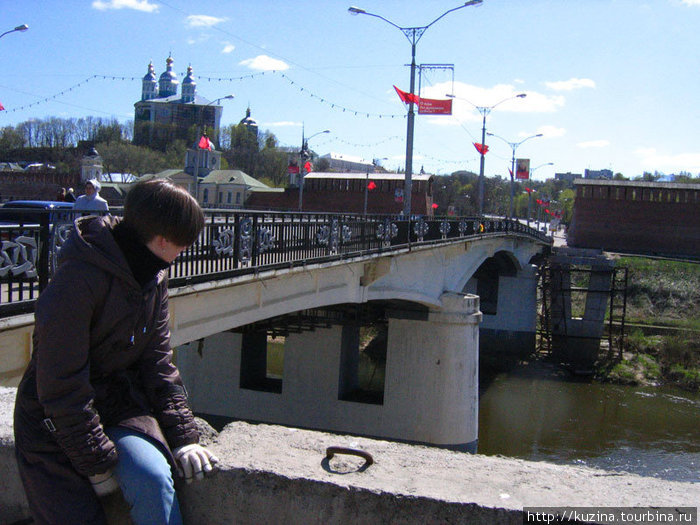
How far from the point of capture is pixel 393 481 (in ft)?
8.48

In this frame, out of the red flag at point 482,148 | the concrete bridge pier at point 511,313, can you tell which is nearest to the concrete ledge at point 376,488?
the red flag at point 482,148

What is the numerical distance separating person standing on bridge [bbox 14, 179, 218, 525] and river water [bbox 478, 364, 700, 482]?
20850 millimetres

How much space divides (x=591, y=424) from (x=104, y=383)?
89.9 ft

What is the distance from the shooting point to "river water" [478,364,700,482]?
2300 centimetres

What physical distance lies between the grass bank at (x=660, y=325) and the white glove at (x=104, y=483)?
35.4 m

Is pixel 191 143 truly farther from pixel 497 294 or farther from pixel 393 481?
pixel 393 481

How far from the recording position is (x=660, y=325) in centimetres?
4341

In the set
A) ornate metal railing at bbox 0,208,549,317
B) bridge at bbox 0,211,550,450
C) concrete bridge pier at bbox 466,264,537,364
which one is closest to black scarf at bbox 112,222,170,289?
ornate metal railing at bbox 0,208,549,317

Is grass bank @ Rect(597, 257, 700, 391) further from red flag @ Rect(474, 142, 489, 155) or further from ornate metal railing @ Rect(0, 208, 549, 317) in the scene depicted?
ornate metal railing @ Rect(0, 208, 549, 317)

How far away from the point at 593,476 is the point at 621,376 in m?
34.9

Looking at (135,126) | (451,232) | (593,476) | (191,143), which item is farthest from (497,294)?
(135,126)

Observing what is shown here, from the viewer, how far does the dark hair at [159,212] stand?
2.41 metres

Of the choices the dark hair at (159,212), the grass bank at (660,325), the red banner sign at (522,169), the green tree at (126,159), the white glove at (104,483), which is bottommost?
the grass bank at (660,325)

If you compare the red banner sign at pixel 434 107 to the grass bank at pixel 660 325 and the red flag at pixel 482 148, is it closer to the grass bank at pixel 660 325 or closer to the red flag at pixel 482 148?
the red flag at pixel 482 148
